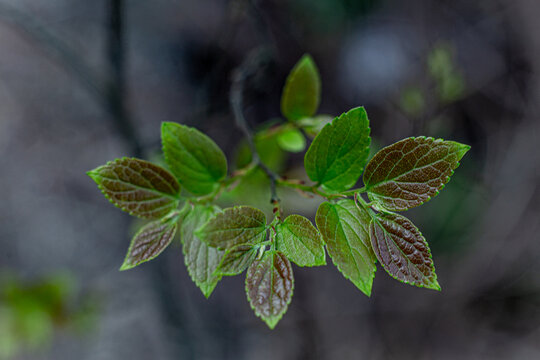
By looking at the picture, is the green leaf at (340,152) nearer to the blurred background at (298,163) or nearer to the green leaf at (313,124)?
the green leaf at (313,124)

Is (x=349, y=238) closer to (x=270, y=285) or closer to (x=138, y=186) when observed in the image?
(x=270, y=285)

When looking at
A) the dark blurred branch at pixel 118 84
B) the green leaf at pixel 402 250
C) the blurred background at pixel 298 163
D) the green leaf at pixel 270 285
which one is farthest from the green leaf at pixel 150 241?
the blurred background at pixel 298 163

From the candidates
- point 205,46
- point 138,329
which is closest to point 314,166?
point 205,46

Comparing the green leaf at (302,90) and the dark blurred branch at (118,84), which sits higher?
the dark blurred branch at (118,84)

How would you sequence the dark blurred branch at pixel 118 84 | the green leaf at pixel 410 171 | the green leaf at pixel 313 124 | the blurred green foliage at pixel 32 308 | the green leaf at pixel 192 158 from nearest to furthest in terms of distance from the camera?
the green leaf at pixel 410 171 → the green leaf at pixel 192 158 → the green leaf at pixel 313 124 → the dark blurred branch at pixel 118 84 → the blurred green foliage at pixel 32 308

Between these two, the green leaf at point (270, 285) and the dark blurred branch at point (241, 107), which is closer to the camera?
the green leaf at point (270, 285)

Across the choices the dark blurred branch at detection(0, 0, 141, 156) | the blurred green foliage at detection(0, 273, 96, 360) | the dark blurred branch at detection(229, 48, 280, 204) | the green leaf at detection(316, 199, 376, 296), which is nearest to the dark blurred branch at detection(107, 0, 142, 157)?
the dark blurred branch at detection(0, 0, 141, 156)

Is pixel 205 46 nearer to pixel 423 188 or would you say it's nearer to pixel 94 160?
pixel 94 160

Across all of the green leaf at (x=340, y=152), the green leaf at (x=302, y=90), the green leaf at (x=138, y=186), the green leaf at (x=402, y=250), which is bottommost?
the green leaf at (x=402, y=250)

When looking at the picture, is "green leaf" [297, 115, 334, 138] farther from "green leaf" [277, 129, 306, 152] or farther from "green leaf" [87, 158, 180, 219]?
"green leaf" [87, 158, 180, 219]
